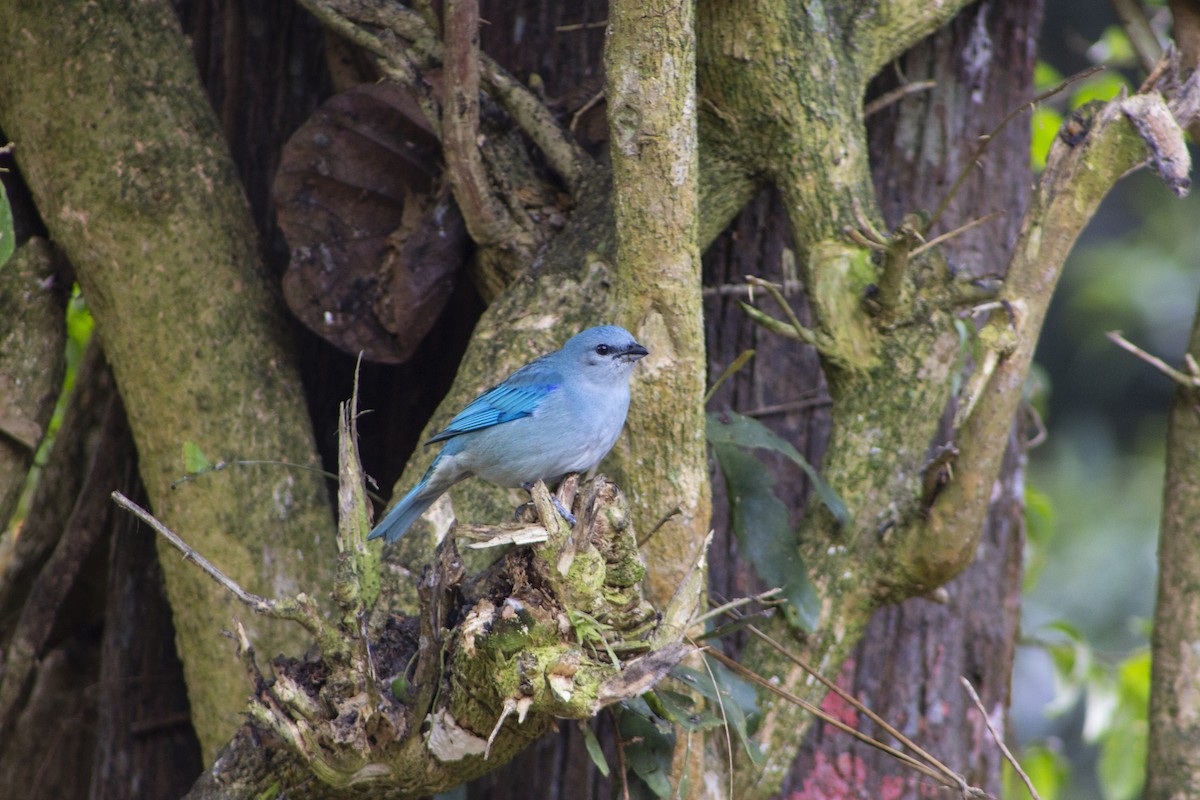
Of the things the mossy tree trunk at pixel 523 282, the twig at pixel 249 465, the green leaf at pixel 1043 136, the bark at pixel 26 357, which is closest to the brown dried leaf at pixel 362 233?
the mossy tree trunk at pixel 523 282

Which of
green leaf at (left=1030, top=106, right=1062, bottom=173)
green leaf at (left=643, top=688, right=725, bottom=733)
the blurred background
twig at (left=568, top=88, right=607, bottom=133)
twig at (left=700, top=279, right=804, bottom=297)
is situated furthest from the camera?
the blurred background

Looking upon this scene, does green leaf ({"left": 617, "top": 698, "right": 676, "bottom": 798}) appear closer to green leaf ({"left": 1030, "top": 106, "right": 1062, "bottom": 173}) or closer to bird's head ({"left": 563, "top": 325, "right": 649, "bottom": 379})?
bird's head ({"left": 563, "top": 325, "right": 649, "bottom": 379})

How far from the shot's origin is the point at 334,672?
2559 millimetres

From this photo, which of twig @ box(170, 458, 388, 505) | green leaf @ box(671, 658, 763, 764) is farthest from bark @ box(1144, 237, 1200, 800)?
twig @ box(170, 458, 388, 505)

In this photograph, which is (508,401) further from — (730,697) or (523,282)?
(730,697)

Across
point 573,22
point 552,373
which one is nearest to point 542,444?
point 552,373

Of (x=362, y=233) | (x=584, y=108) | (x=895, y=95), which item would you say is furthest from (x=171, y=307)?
(x=895, y=95)

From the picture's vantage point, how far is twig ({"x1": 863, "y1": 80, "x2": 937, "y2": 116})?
154 inches

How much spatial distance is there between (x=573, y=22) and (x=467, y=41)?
770mm

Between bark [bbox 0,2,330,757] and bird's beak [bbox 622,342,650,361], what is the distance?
0.99 m

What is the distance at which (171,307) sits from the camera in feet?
11.3

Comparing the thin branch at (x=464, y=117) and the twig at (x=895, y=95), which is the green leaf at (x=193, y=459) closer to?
the thin branch at (x=464, y=117)

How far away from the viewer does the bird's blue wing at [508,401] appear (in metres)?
3.21

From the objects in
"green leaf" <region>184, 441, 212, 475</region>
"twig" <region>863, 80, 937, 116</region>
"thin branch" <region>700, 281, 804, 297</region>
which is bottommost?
"green leaf" <region>184, 441, 212, 475</region>
